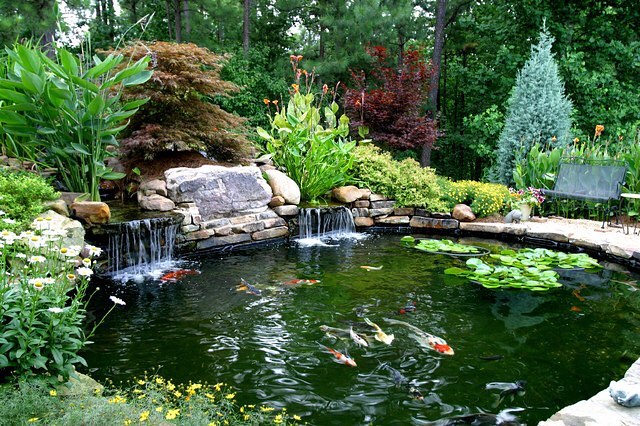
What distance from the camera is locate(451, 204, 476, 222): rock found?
740cm

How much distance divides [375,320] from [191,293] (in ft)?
5.65

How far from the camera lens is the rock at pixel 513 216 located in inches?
287

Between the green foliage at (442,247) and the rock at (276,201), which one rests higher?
the rock at (276,201)

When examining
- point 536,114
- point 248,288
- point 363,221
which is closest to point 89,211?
point 248,288

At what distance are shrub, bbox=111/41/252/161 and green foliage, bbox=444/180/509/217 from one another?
354cm

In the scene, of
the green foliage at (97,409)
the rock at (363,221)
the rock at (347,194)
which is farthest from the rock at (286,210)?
the green foliage at (97,409)

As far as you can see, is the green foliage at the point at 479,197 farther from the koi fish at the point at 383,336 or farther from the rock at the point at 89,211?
the rock at the point at 89,211

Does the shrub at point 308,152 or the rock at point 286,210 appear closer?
the rock at point 286,210

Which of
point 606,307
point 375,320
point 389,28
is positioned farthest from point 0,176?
point 389,28

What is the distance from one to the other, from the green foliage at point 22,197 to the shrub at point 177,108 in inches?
70.5

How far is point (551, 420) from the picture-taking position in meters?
2.13

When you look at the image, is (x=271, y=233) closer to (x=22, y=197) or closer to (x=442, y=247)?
(x=442, y=247)

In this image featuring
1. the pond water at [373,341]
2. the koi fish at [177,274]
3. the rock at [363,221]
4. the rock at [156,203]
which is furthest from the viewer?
the rock at [363,221]

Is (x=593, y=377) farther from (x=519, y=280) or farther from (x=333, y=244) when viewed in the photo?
(x=333, y=244)
